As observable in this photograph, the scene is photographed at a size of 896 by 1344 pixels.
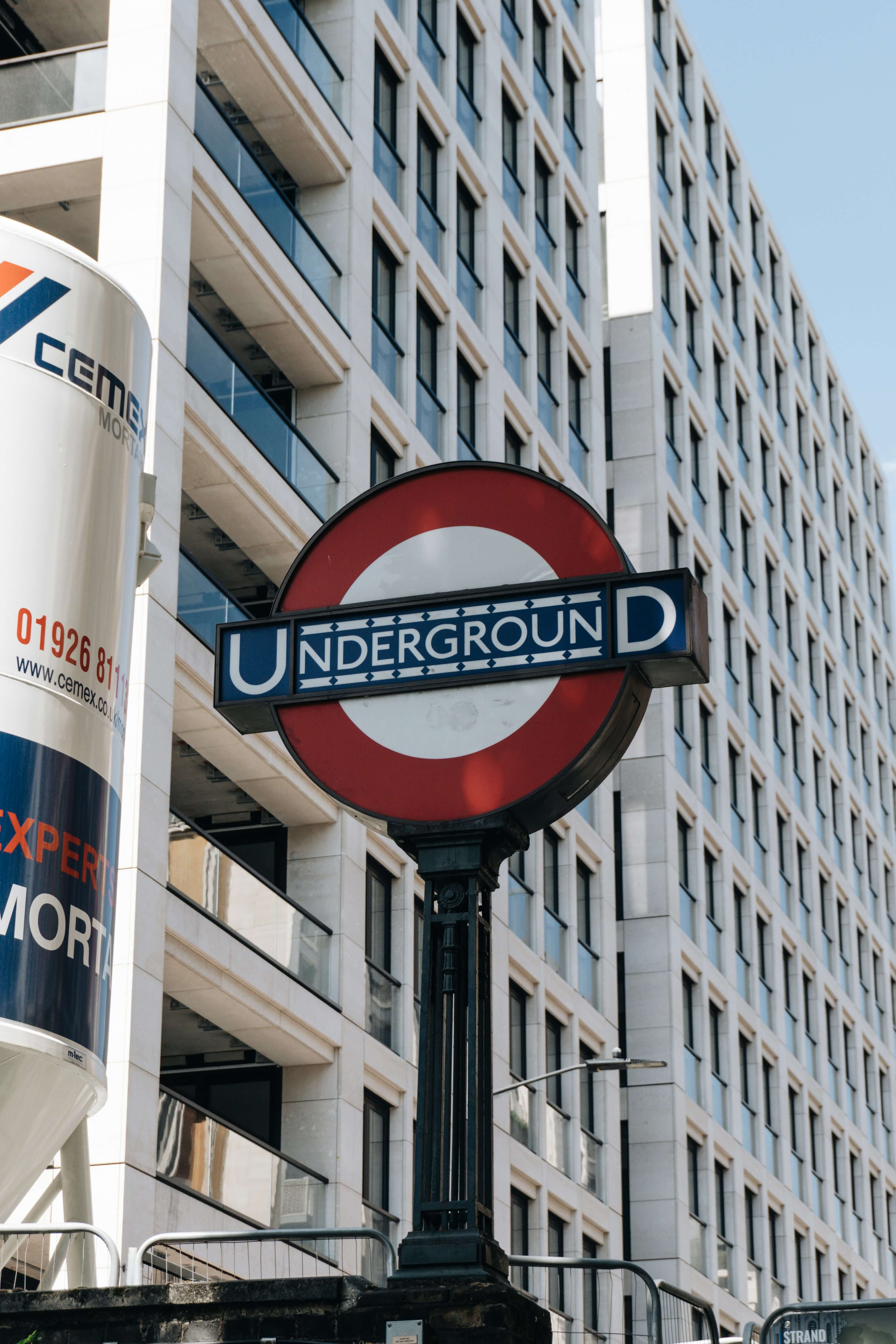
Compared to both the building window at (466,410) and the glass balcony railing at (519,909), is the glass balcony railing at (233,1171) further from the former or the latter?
the building window at (466,410)

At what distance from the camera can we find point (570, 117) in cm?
4466

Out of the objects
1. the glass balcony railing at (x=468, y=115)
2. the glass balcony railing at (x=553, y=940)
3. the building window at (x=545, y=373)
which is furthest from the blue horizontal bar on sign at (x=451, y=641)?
the building window at (x=545, y=373)

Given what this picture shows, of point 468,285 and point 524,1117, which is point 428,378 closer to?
point 468,285

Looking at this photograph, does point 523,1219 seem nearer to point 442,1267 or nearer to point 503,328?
point 503,328

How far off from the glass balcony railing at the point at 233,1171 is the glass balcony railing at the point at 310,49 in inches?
611

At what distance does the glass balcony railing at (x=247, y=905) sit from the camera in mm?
23578

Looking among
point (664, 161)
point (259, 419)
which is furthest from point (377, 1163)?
point (664, 161)

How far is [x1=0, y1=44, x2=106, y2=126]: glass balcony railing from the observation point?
25.8 metres

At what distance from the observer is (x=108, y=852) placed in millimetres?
14297

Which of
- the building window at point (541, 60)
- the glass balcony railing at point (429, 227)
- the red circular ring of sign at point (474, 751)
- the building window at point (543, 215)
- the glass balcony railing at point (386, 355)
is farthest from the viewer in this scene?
the building window at point (541, 60)

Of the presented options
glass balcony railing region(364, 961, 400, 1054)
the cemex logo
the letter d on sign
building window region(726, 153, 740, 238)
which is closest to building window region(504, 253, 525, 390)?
glass balcony railing region(364, 961, 400, 1054)

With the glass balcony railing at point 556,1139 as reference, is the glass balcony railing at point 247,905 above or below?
above

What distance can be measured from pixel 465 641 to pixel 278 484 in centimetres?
2138

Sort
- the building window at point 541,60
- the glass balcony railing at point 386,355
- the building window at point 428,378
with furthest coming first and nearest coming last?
the building window at point 541,60 < the building window at point 428,378 < the glass balcony railing at point 386,355
